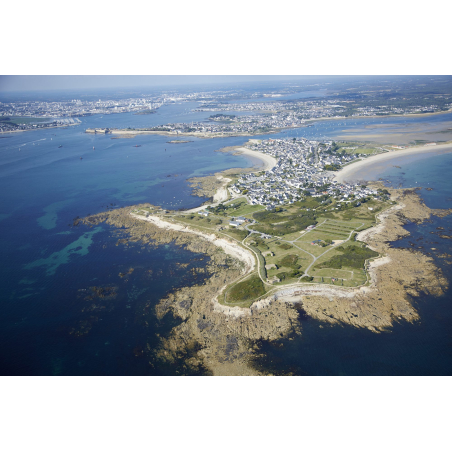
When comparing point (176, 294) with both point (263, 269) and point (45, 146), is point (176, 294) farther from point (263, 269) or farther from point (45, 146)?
point (45, 146)

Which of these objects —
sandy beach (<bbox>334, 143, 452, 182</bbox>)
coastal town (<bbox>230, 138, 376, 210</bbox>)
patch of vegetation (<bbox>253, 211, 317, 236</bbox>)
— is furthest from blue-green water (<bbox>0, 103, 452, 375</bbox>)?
coastal town (<bbox>230, 138, 376, 210</bbox>)

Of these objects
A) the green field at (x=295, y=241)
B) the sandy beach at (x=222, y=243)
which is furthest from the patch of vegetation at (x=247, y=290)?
the sandy beach at (x=222, y=243)

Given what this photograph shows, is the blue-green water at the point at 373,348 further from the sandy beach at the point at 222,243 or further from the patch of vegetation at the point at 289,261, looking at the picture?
the sandy beach at the point at 222,243

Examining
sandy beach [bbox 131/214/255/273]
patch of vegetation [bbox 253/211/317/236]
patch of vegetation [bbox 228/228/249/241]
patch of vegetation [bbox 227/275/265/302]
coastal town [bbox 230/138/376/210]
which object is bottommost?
patch of vegetation [bbox 227/275/265/302]

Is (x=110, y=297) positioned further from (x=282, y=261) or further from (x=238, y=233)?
(x=282, y=261)

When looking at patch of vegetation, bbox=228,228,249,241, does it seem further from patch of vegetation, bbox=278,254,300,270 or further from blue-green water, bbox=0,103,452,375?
patch of vegetation, bbox=278,254,300,270

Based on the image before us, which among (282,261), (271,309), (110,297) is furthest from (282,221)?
(110,297)
